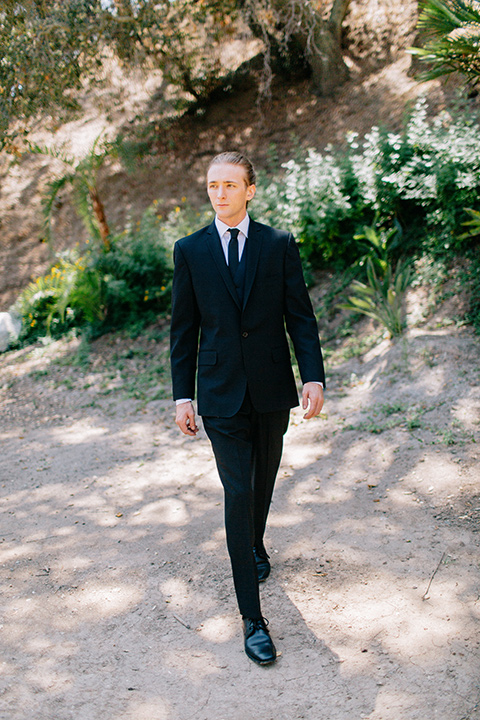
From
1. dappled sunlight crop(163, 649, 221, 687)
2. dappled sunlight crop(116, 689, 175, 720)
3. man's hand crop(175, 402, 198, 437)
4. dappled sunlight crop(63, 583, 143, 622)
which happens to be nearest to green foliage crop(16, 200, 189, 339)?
dappled sunlight crop(63, 583, 143, 622)

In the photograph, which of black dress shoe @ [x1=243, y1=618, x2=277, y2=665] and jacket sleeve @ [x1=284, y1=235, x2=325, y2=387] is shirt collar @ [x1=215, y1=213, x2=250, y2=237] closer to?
jacket sleeve @ [x1=284, y1=235, x2=325, y2=387]

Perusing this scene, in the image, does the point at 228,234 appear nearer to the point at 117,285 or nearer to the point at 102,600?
the point at 102,600

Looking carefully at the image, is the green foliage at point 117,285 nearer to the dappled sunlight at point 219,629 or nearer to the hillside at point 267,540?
the hillside at point 267,540

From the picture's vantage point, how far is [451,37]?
530 cm

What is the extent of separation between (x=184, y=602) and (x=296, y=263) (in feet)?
6.14

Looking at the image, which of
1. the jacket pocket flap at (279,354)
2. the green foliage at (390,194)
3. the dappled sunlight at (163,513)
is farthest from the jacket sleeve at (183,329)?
the green foliage at (390,194)

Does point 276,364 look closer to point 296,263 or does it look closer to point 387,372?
point 296,263

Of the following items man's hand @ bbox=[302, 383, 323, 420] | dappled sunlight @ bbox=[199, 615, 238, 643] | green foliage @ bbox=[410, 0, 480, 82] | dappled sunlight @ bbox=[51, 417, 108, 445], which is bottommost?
dappled sunlight @ bbox=[51, 417, 108, 445]

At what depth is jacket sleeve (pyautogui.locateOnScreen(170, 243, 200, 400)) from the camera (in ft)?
9.14

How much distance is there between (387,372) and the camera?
5.81 metres

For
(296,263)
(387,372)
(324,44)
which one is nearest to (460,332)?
(387,372)

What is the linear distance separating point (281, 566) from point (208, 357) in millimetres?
1410

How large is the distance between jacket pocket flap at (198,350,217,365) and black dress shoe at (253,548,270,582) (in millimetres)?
1195

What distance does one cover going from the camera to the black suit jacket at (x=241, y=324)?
107 inches
